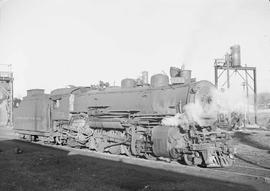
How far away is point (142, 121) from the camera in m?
14.5

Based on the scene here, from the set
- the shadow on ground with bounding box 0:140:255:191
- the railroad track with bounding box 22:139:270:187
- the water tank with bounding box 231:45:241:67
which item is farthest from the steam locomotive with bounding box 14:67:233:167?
the water tank with bounding box 231:45:241:67

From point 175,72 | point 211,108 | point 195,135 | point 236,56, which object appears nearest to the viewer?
point 195,135

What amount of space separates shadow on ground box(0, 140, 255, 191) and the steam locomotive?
6.33 feet

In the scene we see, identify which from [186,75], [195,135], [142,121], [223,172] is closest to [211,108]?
[195,135]

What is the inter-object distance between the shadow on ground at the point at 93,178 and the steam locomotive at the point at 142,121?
1929 millimetres

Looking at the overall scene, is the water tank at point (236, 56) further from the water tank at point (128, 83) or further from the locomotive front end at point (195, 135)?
the locomotive front end at point (195, 135)

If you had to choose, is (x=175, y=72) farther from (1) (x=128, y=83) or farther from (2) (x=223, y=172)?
(2) (x=223, y=172)

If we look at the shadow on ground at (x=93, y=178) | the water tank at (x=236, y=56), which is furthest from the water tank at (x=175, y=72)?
the water tank at (x=236, y=56)

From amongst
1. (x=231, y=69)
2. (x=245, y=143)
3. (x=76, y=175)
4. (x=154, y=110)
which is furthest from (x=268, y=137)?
(x=76, y=175)

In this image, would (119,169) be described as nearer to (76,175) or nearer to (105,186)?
(76,175)

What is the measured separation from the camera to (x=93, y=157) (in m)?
14.6

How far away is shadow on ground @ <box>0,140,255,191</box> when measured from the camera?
341 inches

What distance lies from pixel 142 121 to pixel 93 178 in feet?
17.0

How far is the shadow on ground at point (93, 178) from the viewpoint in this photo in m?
8.67
